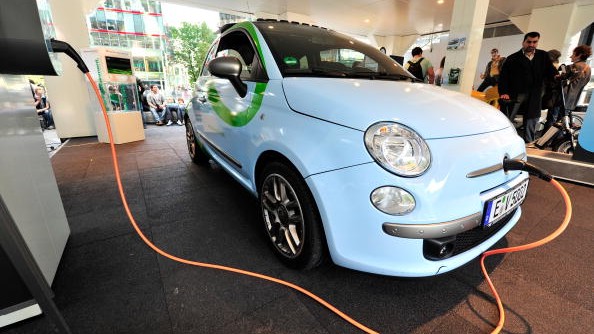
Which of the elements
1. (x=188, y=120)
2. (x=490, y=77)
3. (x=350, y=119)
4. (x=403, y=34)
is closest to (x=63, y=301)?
(x=350, y=119)

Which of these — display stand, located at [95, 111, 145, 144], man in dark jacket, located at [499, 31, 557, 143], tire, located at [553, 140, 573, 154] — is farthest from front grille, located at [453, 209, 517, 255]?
display stand, located at [95, 111, 145, 144]

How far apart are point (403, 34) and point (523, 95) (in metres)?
12.6

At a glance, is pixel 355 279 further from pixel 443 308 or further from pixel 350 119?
pixel 350 119

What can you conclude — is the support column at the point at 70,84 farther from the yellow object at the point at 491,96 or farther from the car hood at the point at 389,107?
the yellow object at the point at 491,96

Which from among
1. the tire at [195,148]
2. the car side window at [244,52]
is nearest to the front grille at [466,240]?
the car side window at [244,52]

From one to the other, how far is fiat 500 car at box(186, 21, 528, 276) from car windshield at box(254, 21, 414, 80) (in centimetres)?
2

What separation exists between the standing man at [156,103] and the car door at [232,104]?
650 cm

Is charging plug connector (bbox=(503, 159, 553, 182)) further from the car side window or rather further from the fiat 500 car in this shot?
the car side window

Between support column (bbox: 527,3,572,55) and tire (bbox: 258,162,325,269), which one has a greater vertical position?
support column (bbox: 527,3,572,55)

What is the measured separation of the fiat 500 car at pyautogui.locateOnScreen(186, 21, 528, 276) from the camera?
107 cm

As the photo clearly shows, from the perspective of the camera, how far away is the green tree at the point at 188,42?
22.3 metres

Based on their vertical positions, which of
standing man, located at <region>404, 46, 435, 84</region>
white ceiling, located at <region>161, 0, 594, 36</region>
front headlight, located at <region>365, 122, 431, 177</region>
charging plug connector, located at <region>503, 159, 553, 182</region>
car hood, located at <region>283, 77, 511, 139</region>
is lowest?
charging plug connector, located at <region>503, 159, 553, 182</region>

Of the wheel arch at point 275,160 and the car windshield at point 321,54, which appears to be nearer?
the wheel arch at point 275,160

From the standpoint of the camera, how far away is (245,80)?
1829 mm
